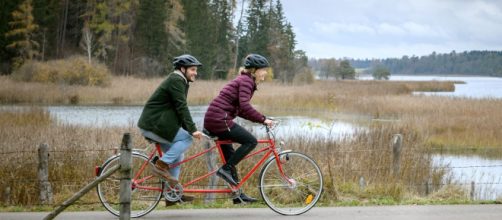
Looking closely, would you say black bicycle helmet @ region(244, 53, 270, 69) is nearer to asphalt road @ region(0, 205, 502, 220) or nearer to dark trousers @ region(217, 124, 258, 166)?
dark trousers @ region(217, 124, 258, 166)

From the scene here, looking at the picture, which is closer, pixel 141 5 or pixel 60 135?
pixel 60 135

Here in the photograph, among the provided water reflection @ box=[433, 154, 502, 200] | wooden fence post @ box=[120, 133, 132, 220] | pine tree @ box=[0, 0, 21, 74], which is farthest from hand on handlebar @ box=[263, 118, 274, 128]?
pine tree @ box=[0, 0, 21, 74]

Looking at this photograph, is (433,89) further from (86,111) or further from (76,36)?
(86,111)

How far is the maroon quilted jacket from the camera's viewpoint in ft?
22.1

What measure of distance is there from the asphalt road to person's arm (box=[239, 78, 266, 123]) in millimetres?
1156

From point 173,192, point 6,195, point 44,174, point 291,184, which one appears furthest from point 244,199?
point 6,195

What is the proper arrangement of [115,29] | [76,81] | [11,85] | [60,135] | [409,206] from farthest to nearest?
[115,29] < [76,81] < [11,85] < [60,135] < [409,206]

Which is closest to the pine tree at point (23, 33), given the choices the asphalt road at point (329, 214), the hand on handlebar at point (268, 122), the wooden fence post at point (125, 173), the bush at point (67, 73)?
the bush at point (67, 73)

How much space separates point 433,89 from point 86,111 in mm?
51158

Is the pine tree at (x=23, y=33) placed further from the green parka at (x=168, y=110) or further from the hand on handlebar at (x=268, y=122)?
the hand on handlebar at (x=268, y=122)

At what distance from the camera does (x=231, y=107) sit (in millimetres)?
6863

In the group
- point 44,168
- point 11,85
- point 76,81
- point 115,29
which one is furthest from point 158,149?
point 115,29

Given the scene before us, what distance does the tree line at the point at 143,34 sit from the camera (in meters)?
51.6

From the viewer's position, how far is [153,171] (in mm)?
6719
